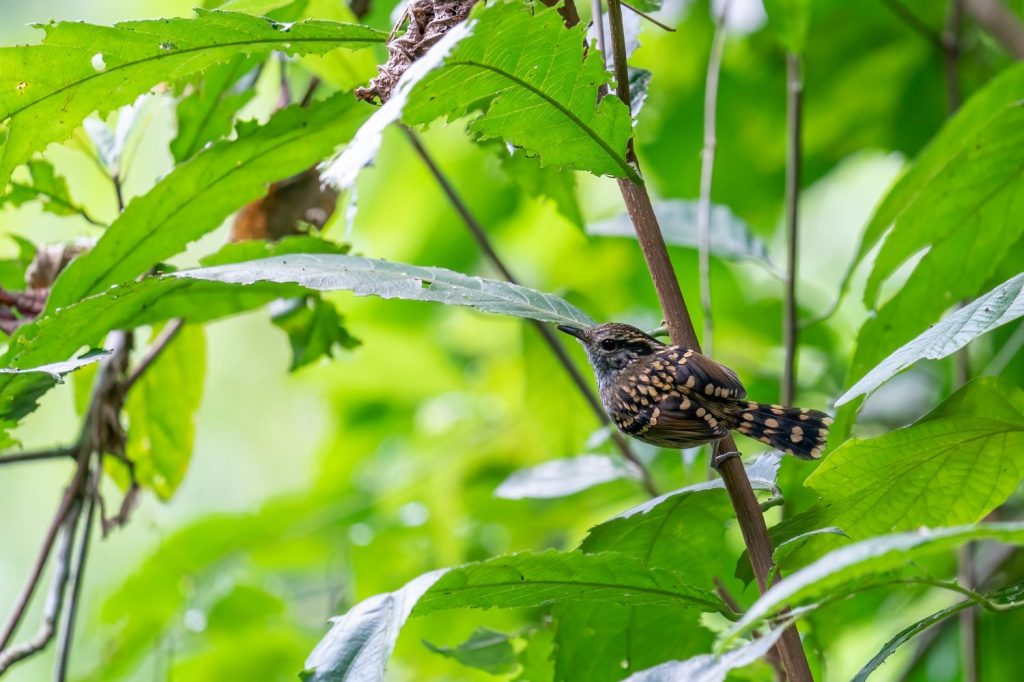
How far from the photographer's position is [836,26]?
3.34 m

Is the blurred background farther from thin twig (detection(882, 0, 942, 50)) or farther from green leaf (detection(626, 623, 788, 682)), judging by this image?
green leaf (detection(626, 623, 788, 682))

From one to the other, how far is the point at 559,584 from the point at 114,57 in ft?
2.98

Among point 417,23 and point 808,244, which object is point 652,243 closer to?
point 417,23

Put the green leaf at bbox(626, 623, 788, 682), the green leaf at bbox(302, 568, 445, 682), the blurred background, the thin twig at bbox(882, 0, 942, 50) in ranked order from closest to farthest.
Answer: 1. the green leaf at bbox(626, 623, 788, 682)
2. the green leaf at bbox(302, 568, 445, 682)
3. the thin twig at bbox(882, 0, 942, 50)
4. the blurred background

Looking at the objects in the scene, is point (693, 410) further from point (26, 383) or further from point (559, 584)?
point (26, 383)

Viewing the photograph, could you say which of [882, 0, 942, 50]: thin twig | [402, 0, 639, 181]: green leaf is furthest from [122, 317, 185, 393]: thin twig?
[882, 0, 942, 50]: thin twig

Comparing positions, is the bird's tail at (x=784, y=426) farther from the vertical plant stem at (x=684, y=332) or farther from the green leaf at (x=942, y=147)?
the vertical plant stem at (x=684, y=332)

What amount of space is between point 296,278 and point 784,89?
2.55m

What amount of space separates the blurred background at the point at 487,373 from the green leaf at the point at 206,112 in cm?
68

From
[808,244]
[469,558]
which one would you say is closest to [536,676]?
[469,558]

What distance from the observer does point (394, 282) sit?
127cm

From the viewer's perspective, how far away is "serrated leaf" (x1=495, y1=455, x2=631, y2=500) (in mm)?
1999

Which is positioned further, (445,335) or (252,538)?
(445,335)

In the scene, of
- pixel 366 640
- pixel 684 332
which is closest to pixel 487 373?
pixel 684 332
